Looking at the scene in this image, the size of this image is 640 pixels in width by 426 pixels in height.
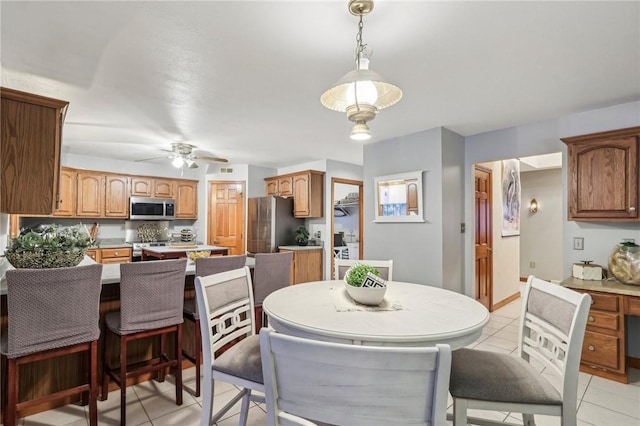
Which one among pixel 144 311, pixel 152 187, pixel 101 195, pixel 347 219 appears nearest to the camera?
pixel 144 311

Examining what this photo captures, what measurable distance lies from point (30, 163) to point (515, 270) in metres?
6.16

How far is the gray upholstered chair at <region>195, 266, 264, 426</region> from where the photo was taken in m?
1.53

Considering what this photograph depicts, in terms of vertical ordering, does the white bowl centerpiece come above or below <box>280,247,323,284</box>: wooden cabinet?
above

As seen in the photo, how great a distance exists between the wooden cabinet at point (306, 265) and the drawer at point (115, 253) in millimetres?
2654

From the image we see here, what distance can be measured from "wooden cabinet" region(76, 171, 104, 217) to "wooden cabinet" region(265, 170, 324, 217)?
3.17 m

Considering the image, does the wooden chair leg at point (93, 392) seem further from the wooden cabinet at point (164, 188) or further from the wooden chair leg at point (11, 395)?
the wooden cabinet at point (164, 188)

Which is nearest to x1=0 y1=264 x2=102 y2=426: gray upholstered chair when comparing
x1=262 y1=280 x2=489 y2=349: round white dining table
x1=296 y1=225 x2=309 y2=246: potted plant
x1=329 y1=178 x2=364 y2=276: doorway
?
x1=262 y1=280 x2=489 y2=349: round white dining table

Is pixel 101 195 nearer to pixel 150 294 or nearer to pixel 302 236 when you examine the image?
pixel 302 236

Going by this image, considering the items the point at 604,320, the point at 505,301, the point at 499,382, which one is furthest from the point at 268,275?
the point at 505,301

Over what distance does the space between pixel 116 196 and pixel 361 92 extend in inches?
217

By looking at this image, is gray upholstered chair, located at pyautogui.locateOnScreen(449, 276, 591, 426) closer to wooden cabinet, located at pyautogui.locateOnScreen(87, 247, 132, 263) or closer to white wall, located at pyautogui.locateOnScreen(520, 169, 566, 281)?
white wall, located at pyautogui.locateOnScreen(520, 169, 566, 281)

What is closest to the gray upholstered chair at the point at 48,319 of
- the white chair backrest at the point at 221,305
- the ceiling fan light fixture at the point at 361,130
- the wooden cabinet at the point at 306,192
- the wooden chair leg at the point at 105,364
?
the wooden chair leg at the point at 105,364

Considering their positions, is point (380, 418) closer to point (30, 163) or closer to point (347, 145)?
point (30, 163)

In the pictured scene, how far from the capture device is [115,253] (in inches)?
207
